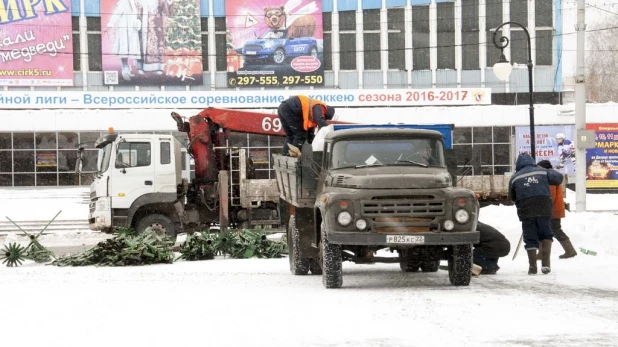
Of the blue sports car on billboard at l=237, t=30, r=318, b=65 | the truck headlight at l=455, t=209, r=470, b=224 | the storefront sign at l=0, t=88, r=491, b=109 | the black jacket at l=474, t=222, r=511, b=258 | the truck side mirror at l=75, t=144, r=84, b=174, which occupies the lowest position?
the black jacket at l=474, t=222, r=511, b=258

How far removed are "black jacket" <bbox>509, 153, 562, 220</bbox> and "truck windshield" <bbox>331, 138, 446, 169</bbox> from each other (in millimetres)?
1859

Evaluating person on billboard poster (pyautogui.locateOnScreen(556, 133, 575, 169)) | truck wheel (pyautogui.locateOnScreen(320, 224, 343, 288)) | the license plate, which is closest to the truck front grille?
the license plate

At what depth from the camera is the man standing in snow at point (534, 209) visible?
1395 centimetres

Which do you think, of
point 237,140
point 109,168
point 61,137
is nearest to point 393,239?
point 109,168

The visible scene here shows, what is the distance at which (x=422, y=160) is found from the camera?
1266 centimetres

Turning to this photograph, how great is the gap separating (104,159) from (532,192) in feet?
36.6

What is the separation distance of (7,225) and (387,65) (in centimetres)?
3033

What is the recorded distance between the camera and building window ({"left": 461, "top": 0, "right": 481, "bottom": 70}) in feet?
190

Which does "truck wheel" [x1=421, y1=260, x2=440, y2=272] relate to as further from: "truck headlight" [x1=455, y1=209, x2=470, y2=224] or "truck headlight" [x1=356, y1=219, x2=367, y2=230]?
"truck headlight" [x1=356, y1=219, x2=367, y2=230]

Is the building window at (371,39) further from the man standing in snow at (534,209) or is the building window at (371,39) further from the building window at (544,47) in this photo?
the man standing in snow at (534,209)

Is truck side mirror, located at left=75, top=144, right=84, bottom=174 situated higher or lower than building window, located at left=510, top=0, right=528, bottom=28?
lower

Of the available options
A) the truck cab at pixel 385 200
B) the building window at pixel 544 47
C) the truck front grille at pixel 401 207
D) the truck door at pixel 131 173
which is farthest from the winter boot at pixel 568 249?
the building window at pixel 544 47

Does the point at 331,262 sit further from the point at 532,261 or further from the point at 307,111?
the point at 307,111

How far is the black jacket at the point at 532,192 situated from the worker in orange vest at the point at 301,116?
3212 millimetres
